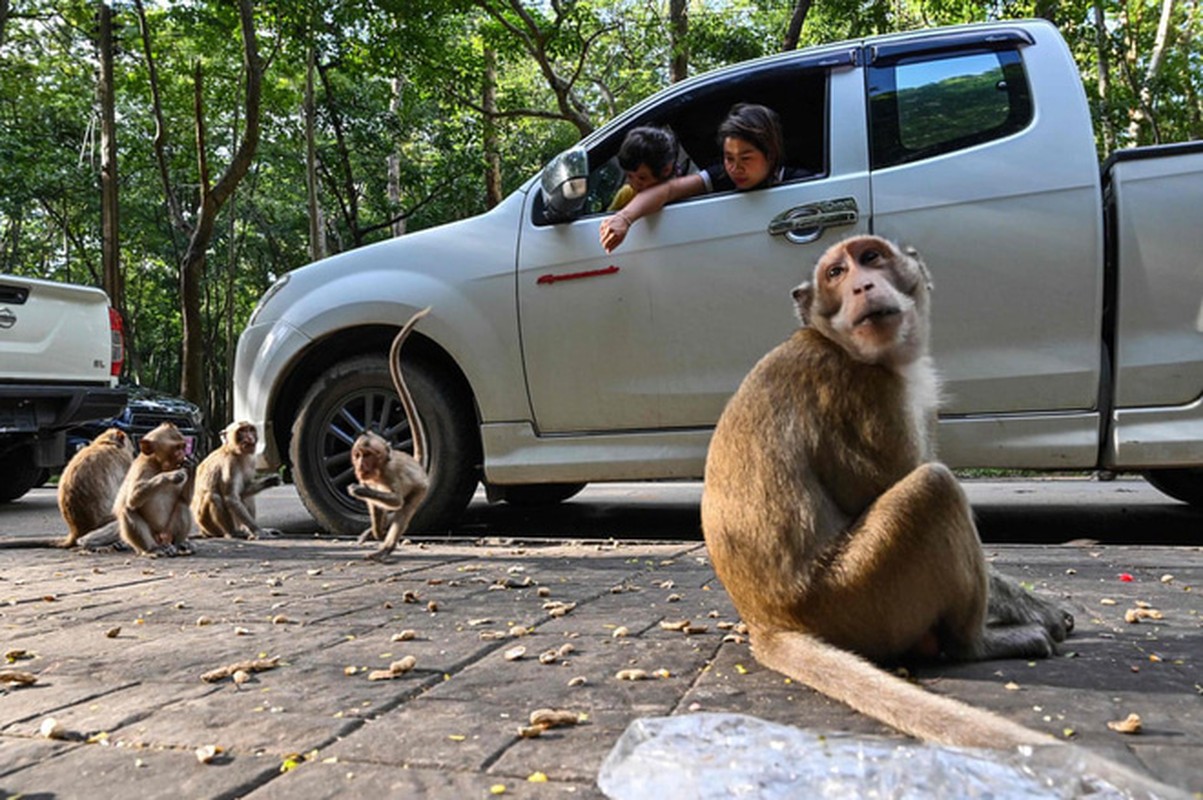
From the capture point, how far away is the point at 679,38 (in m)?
12.8

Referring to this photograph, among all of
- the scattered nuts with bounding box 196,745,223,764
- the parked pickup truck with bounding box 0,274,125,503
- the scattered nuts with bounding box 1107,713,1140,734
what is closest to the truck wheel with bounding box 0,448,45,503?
the parked pickup truck with bounding box 0,274,125,503

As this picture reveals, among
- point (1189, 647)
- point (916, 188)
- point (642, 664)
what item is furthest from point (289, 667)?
point (916, 188)

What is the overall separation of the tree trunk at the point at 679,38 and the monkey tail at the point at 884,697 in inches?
448

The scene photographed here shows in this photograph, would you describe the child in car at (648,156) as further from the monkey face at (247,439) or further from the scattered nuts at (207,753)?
the scattered nuts at (207,753)

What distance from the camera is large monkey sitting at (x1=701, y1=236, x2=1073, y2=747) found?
88.7 inches

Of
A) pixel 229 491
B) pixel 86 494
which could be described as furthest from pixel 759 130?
pixel 86 494

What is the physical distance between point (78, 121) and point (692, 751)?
23.9 meters

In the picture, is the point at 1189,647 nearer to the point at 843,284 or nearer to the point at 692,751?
the point at 843,284

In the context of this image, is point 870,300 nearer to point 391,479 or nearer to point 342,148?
point 391,479

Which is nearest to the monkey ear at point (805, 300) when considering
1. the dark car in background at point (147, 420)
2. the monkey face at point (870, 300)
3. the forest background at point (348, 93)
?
the monkey face at point (870, 300)

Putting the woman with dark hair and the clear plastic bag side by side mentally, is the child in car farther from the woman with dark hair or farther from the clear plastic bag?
the clear plastic bag

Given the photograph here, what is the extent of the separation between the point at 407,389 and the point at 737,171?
2201 mm

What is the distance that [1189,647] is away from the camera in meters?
2.64

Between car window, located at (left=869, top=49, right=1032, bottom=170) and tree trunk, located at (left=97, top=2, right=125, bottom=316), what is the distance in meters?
14.7
